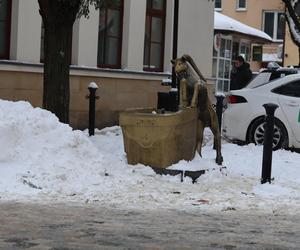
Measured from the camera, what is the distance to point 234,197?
852 centimetres

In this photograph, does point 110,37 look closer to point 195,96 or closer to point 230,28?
point 195,96

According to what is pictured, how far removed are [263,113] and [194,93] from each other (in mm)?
3963

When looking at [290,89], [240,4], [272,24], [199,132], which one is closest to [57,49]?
[199,132]

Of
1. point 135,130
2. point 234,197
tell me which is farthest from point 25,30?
point 234,197

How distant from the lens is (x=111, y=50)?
17125 millimetres

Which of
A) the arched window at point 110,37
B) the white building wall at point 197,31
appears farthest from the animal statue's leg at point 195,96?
the white building wall at point 197,31

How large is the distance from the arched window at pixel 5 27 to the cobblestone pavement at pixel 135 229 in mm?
7630

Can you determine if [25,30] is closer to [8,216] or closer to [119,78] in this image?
[119,78]

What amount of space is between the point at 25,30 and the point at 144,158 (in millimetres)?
6447

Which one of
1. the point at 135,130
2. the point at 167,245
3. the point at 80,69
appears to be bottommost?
the point at 167,245

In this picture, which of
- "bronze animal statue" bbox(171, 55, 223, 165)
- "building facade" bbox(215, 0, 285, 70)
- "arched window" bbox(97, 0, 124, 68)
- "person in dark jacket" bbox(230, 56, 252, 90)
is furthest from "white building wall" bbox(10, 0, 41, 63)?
"building facade" bbox(215, 0, 285, 70)

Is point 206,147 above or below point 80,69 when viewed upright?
below

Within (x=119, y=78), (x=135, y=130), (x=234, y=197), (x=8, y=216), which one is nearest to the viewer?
(x=8, y=216)

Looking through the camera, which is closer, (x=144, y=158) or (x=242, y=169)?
(x=144, y=158)
